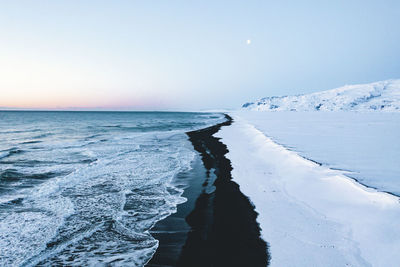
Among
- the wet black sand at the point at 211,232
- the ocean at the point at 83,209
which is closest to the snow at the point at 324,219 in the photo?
the wet black sand at the point at 211,232

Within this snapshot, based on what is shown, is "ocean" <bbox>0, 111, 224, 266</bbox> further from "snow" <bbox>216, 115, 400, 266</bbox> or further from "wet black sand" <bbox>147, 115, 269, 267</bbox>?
"snow" <bbox>216, 115, 400, 266</bbox>

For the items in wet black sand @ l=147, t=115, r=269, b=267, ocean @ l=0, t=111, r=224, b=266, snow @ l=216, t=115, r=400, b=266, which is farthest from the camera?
ocean @ l=0, t=111, r=224, b=266

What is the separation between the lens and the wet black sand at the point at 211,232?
4.61 metres

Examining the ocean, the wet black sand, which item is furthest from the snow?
the ocean

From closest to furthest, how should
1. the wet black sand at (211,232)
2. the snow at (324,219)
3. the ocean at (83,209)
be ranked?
the snow at (324,219) → the wet black sand at (211,232) → the ocean at (83,209)

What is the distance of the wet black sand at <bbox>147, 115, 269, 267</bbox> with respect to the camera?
4.61 metres

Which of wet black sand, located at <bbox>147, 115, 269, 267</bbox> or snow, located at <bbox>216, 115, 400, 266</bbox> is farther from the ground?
snow, located at <bbox>216, 115, 400, 266</bbox>

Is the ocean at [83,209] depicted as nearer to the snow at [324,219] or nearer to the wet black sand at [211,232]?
the wet black sand at [211,232]

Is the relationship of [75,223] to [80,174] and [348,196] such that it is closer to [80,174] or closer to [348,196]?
[80,174]

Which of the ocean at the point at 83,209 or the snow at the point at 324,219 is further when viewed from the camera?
the ocean at the point at 83,209

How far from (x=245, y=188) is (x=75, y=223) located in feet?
19.4

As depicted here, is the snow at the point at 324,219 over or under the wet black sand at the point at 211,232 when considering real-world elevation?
over

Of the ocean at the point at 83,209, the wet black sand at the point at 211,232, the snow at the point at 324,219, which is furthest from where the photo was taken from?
the ocean at the point at 83,209

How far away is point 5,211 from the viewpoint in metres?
7.12
